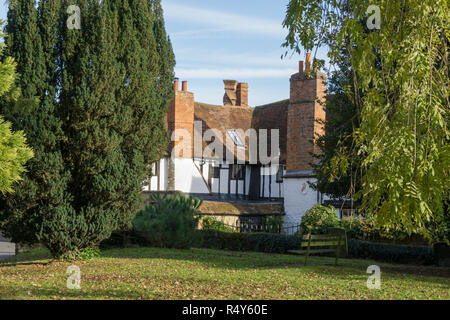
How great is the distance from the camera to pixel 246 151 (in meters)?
31.7

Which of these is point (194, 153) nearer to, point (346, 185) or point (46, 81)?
point (346, 185)

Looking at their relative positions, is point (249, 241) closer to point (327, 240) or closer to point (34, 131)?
point (327, 240)

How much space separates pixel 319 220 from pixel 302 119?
315 inches

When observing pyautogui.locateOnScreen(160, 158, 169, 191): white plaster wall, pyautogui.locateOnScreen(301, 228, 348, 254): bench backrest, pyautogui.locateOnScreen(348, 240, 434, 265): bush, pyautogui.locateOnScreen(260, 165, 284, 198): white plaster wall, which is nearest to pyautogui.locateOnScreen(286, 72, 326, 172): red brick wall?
pyautogui.locateOnScreen(260, 165, 284, 198): white plaster wall

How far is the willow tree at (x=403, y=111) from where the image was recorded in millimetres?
7215

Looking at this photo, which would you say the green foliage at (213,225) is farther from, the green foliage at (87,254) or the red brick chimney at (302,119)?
the green foliage at (87,254)

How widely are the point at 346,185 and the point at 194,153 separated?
41.5ft

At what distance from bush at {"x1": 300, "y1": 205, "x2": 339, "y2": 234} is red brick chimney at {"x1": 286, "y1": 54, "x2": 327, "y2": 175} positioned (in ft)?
20.1

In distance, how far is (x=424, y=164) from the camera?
725 centimetres

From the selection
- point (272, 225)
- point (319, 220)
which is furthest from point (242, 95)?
point (319, 220)

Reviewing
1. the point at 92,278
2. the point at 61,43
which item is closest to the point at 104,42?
the point at 61,43

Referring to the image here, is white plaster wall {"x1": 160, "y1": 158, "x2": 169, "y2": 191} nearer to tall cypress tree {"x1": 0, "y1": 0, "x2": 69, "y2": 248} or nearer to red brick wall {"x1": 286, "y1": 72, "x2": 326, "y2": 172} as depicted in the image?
red brick wall {"x1": 286, "y1": 72, "x2": 326, "y2": 172}

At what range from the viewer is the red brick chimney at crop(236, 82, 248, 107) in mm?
35803
